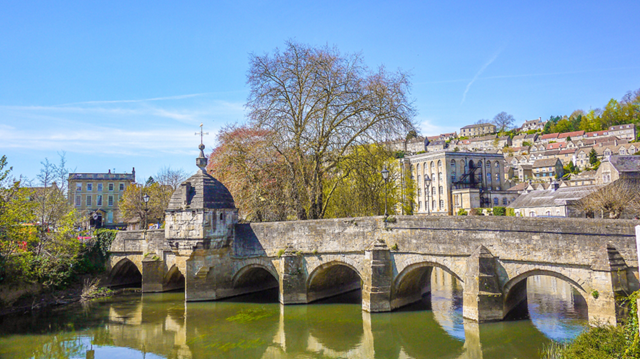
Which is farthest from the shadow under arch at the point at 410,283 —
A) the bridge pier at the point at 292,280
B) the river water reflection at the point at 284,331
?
the bridge pier at the point at 292,280

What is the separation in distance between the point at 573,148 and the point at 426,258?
10517cm

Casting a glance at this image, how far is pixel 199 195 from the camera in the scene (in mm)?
21953

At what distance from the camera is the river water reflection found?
15367mm

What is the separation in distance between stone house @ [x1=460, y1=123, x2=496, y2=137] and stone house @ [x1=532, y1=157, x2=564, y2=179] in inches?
2070

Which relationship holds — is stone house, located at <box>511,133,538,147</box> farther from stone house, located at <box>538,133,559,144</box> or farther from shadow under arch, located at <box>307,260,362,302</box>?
shadow under arch, located at <box>307,260,362,302</box>

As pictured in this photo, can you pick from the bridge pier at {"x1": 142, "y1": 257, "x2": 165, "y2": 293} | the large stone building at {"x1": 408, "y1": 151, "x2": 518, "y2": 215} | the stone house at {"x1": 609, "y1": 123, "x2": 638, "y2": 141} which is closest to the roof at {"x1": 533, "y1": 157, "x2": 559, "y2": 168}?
the stone house at {"x1": 609, "y1": 123, "x2": 638, "y2": 141}

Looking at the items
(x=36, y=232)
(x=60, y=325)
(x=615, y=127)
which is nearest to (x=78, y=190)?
(x=36, y=232)

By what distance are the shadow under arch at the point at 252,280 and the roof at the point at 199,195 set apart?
3.47 meters

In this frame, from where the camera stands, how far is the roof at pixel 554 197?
34741 millimetres

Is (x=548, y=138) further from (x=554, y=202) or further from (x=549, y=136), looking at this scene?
(x=554, y=202)

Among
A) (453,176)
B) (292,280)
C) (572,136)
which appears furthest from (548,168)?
(292,280)

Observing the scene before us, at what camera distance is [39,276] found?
23.8 meters

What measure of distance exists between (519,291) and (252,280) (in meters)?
13.6

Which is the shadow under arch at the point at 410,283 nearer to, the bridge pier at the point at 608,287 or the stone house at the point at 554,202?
the bridge pier at the point at 608,287
